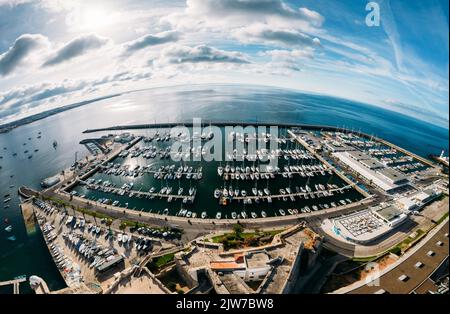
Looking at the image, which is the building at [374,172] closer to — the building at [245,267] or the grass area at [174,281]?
the building at [245,267]

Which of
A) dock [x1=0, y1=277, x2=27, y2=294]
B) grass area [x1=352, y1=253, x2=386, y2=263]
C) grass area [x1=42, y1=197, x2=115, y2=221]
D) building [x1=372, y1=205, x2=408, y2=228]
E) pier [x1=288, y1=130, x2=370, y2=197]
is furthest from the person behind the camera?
pier [x1=288, y1=130, x2=370, y2=197]

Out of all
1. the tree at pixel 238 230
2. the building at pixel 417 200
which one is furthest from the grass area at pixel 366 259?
the building at pixel 417 200

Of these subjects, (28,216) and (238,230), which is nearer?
(238,230)

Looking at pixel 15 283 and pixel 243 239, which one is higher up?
pixel 243 239

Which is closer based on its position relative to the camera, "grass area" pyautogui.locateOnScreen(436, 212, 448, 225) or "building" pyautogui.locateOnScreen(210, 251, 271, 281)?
"building" pyautogui.locateOnScreen(210, 251, 271, 281)

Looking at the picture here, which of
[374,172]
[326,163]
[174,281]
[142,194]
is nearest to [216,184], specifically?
[142,194]

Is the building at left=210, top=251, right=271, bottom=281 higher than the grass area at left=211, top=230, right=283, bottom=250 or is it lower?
higher

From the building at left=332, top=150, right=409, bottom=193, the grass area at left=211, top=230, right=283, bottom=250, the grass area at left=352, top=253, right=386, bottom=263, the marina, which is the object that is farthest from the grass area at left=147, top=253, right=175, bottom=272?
the building at left=332, top=150, right=409, bottom=193

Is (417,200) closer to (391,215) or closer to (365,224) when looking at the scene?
(391,215)

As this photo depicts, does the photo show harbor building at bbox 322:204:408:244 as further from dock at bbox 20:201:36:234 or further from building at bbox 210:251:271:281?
dock at bbox 20:201:36:234
